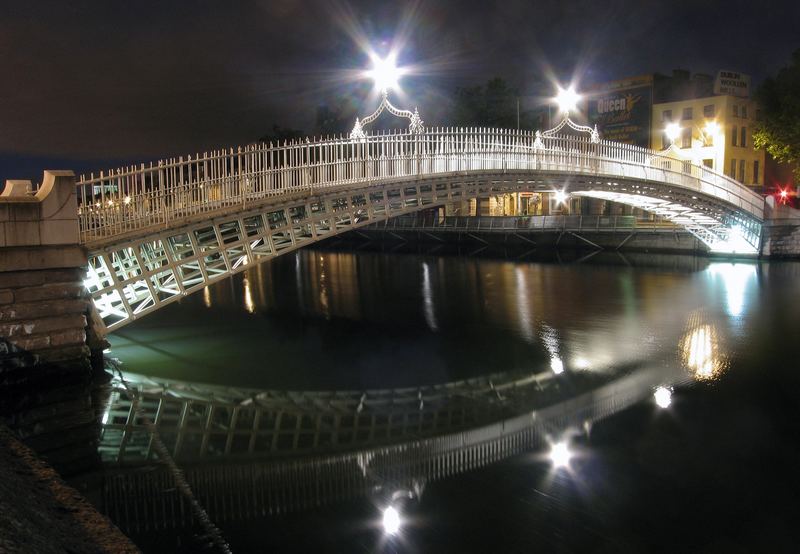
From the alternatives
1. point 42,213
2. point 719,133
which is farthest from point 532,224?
point 42,213

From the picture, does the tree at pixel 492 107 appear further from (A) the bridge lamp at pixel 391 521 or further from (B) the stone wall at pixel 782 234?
(A) the bridge lamp at pixel 391 521

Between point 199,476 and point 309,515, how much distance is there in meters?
1.87

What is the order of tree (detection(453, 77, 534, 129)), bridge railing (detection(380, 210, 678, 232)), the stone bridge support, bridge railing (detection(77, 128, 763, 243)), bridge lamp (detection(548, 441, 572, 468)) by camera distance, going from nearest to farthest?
bridge lamp (detection(548, 441, 572, 468)), the stone bridge support, bridge railing (detection(77, 128, 763, 243)), bridge railing (detection(380, 210, 678, 232)), tree (detection(453, 77, 534, 129))

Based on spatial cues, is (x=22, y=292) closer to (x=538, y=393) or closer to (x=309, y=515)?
(x=309, y=515)

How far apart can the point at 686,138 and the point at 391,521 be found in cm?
4819

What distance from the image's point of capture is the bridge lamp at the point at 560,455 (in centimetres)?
840

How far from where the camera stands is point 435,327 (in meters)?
18.1

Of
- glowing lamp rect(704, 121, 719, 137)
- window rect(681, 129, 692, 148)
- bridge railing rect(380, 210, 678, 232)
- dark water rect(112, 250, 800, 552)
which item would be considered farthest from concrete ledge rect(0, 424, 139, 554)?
window rect(681, 129, 692, 148)

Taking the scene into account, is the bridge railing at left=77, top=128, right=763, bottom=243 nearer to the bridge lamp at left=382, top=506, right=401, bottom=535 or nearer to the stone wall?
the bridge lamp at left=382, top=506, right=401, bottom=535

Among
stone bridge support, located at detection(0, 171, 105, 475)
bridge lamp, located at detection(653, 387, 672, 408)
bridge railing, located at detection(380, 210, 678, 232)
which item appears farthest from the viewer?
bridge railing, located at detection(380, 210, 678, 232)

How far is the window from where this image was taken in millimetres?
48287

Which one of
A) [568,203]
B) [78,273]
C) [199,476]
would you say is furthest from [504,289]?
[568,203]

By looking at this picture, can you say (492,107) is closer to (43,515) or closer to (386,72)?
(386,72)

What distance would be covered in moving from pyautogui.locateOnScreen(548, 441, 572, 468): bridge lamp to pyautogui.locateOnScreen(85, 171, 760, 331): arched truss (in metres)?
7.96
